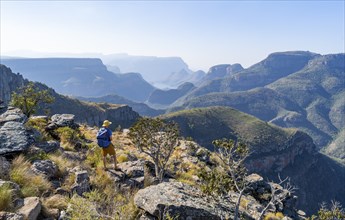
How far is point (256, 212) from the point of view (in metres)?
15.8

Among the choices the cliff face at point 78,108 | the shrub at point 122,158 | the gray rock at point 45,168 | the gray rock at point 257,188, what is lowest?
the cliff face at point 78,108

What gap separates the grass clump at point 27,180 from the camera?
9.46m

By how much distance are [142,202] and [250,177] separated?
626 inches

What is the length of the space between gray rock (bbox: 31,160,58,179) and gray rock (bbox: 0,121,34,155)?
3.05 feet

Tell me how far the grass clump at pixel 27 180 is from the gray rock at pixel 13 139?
Answer: 129 centimetres

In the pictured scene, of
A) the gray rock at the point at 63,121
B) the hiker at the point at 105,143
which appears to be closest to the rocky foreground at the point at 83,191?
the hiker at the point at 105,143

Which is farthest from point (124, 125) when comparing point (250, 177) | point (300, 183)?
point (250, 177)

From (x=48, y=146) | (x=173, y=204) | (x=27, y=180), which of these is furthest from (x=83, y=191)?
(x=48, y=146)

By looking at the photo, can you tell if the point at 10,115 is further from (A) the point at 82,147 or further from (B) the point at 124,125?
(B) the point at 124,125

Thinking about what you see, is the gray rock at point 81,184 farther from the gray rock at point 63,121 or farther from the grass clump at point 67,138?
the gray rock at point 63,121

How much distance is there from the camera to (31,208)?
26.2ft

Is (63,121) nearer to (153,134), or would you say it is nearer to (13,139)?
(153,134)

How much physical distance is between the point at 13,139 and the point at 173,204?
23.0ft

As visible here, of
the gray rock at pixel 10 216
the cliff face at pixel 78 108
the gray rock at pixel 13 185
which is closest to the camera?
the gray rock at pixel 10 216
